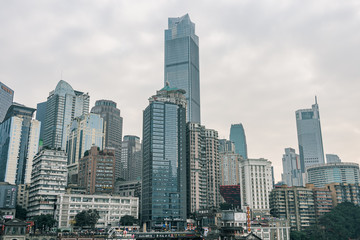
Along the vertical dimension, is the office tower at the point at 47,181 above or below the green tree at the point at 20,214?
above

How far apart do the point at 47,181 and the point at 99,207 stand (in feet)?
94.1

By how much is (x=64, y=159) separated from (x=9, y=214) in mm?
36685

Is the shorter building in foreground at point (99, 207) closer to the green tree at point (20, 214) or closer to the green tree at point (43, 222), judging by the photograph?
the green tree at point (43, 222)

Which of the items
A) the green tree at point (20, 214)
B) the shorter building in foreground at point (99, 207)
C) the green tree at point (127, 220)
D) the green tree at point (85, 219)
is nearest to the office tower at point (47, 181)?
the green tree at point (20, 214)

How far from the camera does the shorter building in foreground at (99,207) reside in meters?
171

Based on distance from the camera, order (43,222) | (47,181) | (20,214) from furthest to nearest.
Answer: (20,214) → (47,181) → (43,222)

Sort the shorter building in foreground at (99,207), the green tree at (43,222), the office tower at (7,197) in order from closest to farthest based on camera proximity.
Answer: the green tree at (43,222) < the shorter building in foreground at (99,207) < the office tower at (7,197)

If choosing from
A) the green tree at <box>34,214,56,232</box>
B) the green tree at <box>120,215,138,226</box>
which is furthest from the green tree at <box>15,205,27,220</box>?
the green tree at <box>120,215,138,226</box>

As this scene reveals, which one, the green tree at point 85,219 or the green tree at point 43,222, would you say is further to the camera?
the green tree at point 85,219

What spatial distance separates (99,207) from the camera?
183 m

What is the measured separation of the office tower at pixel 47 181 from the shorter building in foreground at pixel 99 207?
634 centimetres

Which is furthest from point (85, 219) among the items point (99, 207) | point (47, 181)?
point (47, 181)

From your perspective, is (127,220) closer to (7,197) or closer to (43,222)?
(43,222)

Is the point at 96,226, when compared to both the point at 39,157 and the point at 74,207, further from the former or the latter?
the point at 39,157
